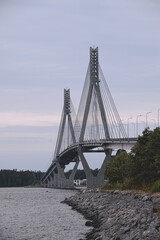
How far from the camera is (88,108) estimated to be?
87.8 meters

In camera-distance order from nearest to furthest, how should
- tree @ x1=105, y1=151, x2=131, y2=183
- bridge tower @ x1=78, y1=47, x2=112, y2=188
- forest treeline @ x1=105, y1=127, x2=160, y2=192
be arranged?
1. forest treeline @ x1=105, y1=127, x2=160, y2=192
2. tree @ x1=105, y1=151, x2=131, y2=183
3. bridge tower @ x1=78, y1=47, x2=112, y2=188

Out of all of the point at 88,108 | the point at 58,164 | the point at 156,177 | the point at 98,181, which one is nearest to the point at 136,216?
the point at 156,177

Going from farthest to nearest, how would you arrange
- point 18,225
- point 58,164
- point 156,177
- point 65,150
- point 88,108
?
point 58,164, point 65,150, point 88,108, point 156,177, point 18,225

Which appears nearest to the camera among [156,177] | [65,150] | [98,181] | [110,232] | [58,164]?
[110,232]

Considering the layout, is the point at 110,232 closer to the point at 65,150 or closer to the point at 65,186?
the point at 65,150

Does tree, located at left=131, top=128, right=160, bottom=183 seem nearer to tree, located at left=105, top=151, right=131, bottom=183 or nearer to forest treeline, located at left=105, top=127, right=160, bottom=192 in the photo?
forest treeline, located at left=105, top=127, right=160, bottom=192

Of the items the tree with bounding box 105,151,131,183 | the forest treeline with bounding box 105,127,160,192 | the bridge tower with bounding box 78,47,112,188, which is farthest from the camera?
the bridge tower with bounding box 78,47,112,188

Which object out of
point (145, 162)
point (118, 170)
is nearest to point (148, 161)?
point (145, 162)

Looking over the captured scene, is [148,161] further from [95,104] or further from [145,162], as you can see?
[95,104]

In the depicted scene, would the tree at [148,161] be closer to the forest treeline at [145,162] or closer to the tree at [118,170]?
the forest treeline at [145,162]

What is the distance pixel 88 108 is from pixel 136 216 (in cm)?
6371

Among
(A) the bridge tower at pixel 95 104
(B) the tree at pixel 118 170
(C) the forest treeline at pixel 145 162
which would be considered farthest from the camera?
(A) the bridge tower at pixel 95 104

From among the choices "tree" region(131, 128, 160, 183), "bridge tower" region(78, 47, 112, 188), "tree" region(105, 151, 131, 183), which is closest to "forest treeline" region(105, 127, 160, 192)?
"tree" region(131, 128, 160, 183)

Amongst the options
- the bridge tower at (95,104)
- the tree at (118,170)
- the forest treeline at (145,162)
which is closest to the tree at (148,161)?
the forest treeline at (145,162)
